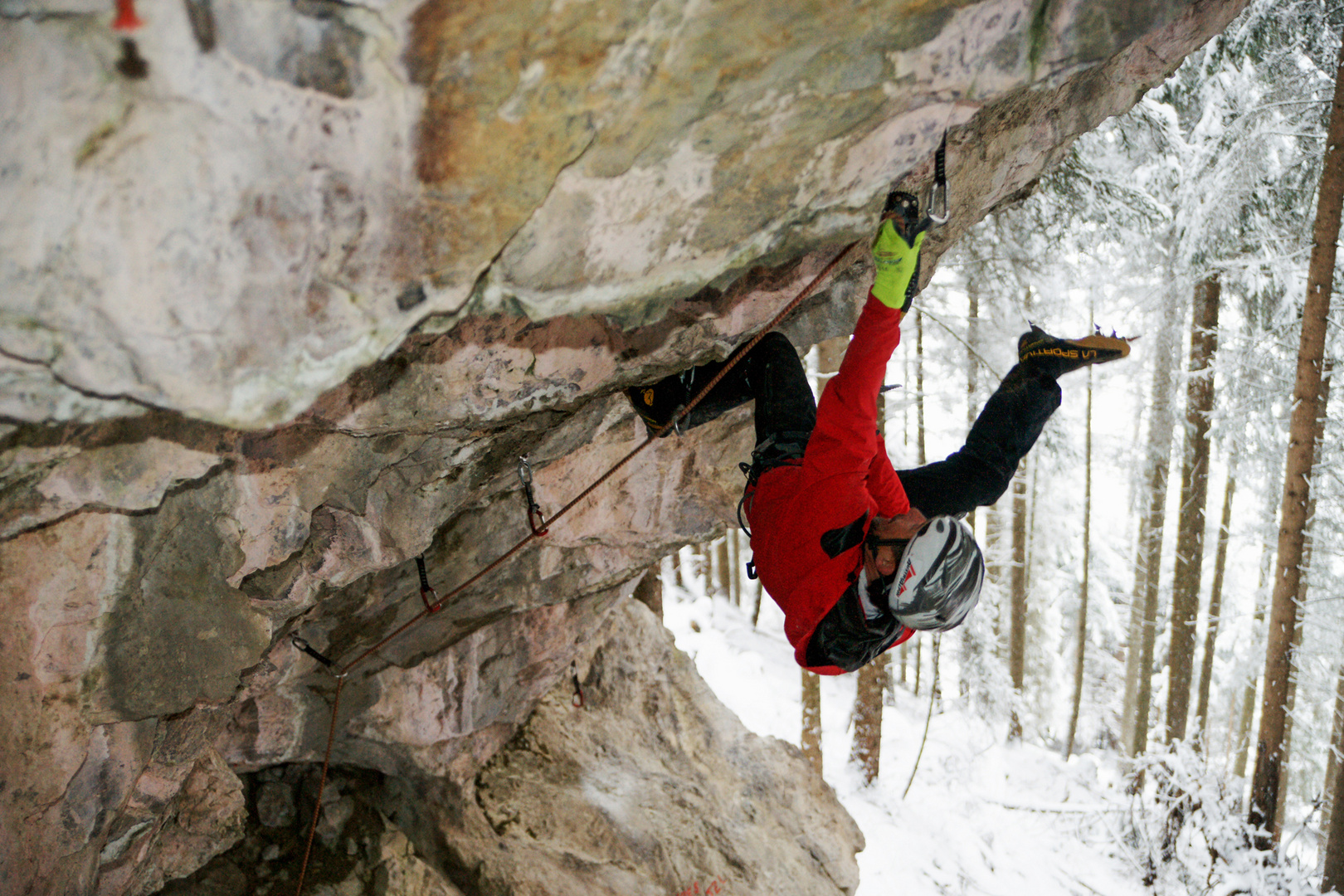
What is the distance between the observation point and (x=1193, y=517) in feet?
30.8

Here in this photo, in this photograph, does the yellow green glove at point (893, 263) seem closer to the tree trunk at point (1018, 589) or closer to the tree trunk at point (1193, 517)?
the tree trunk at point (1193, 517)

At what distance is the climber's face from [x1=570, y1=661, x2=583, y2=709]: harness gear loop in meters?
3.52

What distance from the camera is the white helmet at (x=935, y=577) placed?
10.1ft

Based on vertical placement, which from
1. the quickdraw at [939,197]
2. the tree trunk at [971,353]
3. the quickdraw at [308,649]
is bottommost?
the quickdraw at [308,649]

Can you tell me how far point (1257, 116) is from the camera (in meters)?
7.46

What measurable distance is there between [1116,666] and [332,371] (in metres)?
23.9

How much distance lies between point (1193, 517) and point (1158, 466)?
1934 mm

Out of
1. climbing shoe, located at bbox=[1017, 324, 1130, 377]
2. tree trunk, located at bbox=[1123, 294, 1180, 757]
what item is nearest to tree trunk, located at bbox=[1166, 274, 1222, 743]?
tree trunk, located at bbox=[1123, 294, 1180, 757]

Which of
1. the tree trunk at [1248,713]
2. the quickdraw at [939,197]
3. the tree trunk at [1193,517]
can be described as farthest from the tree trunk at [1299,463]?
the tree trunk at [1248,713]

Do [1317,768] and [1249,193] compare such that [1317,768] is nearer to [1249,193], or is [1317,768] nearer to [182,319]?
[1249,193]

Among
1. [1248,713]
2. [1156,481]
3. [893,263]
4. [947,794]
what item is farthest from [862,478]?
[1248,713]

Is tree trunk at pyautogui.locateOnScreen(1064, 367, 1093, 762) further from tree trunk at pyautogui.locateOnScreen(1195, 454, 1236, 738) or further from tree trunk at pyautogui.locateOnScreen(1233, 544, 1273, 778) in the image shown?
tree trunk at pyautogui.locateOnScreen(1233, 544, 1273, 778)

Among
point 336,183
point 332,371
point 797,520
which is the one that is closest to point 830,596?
point 797,520

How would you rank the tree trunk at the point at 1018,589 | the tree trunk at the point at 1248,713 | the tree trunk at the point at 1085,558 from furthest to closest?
the tree trunk at the point at 1248,713 → the tree trunk at the point at 1018,589 → the tree trunk at the point at 1085,558
